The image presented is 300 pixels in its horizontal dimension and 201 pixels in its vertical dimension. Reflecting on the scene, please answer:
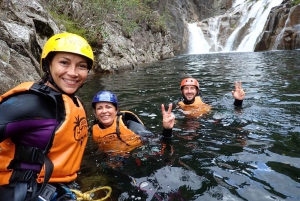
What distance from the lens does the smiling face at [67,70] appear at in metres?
2.53

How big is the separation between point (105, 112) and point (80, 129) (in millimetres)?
1742

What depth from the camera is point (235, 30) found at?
39.5m

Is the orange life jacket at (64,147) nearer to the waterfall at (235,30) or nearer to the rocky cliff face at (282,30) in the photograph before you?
the rocky cliff face at (282,30)

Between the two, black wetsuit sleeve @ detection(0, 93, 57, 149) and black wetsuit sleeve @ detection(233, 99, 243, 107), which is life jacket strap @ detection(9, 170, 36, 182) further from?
black wetsuit sleeve @ detection(233, 99, 243, 107)

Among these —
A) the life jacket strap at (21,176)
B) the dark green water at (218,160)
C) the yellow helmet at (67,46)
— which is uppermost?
the yellow helmet at (67,46)

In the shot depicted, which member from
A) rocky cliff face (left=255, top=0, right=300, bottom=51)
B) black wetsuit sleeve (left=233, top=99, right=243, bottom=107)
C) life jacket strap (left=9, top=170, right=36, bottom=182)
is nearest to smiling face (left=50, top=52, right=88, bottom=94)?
life jacket strap (left=9, top=170, right=36, bottom=182)

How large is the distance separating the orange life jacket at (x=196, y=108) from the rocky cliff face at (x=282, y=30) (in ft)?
79.7

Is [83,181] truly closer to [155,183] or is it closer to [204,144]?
[155,183]

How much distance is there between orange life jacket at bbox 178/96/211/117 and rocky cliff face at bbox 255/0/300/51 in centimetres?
2428

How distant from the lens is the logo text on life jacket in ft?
→ 8.71

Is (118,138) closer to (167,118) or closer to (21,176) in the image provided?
(167,118)

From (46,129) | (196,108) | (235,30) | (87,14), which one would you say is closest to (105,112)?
(46,129)

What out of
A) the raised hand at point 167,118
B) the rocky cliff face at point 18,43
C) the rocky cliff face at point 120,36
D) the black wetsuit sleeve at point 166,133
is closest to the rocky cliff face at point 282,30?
the rocky cliff face at point 120,36

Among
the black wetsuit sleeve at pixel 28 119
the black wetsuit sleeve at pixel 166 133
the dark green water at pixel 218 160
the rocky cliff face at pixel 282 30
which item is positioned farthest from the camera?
the rocky cliff face at pixel 282 30
